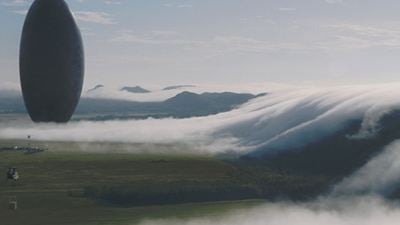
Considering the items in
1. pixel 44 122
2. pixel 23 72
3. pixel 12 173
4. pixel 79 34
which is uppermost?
pixel 79 34

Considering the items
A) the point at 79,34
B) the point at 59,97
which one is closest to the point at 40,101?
the point at 59,97

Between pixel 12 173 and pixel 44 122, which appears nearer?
pixel 44 122

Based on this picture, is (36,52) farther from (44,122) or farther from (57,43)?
(44,122)

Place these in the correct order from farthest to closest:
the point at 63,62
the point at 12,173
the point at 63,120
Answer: the point at 12,173 < the point at 63,120 < the point at 63,62

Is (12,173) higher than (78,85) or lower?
lower

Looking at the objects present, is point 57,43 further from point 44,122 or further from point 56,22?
point 44,122

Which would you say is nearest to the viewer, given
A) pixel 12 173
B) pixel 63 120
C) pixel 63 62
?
pixel 63 62
